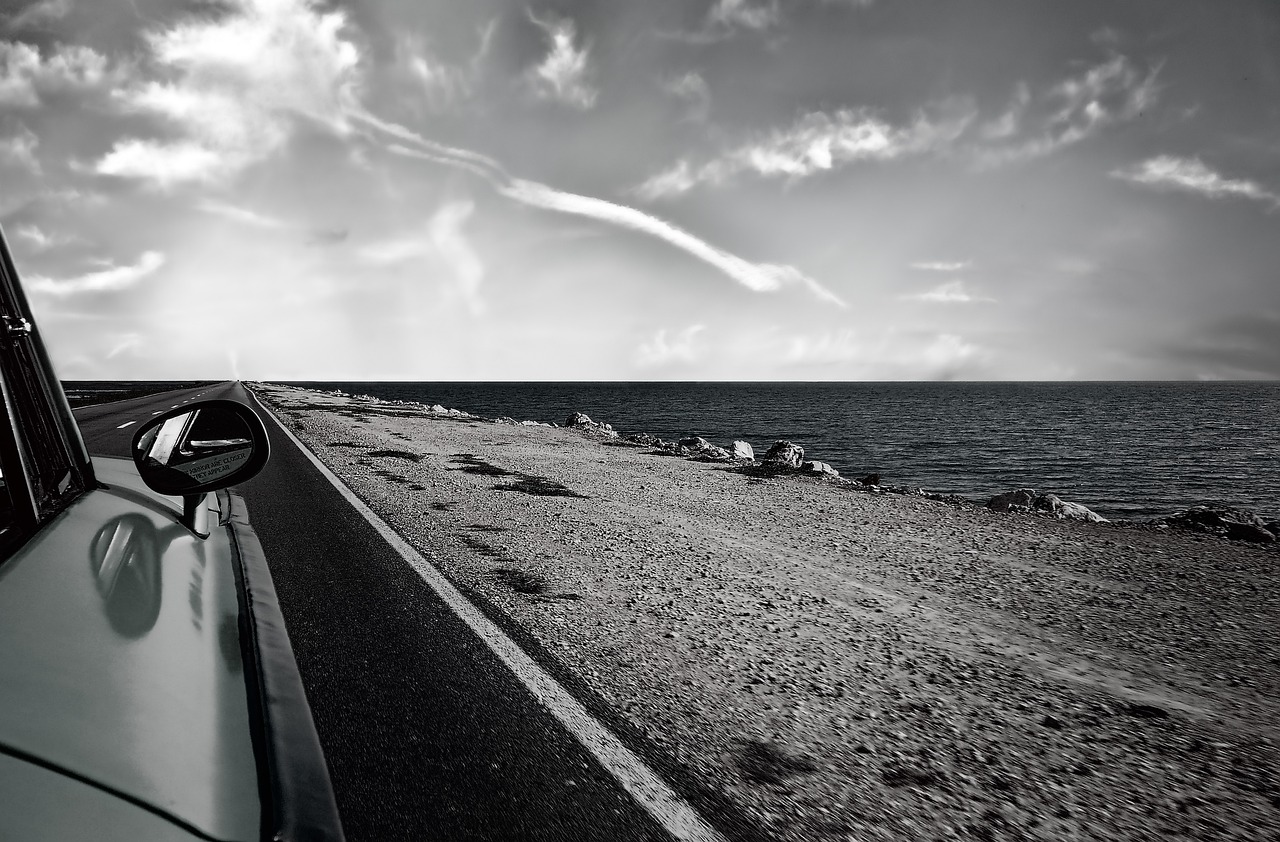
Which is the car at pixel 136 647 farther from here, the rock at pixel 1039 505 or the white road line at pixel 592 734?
the rock at pixel 1039 505

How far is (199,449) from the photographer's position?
2.20 m

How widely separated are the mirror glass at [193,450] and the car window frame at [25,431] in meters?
0.17

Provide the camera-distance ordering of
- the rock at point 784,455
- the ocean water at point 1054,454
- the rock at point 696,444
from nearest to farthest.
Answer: the rock at point 784,455, the rock at point 696,444, the ocean water at point 1054,454

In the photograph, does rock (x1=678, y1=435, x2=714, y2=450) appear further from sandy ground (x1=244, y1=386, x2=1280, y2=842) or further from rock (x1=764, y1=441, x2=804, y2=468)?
sandy ground (x1=244, y1=386, x2=1280, y2=842)

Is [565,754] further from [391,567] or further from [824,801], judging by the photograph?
[391,567]

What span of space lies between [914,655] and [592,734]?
228cm

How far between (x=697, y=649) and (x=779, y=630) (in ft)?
2.34

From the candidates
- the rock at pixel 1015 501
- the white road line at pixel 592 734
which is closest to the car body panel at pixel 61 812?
the white road line at pixel 592 734

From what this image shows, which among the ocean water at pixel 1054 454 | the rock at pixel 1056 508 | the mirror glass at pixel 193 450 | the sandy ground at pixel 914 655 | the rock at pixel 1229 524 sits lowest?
the ocean water at pixel 1054 454

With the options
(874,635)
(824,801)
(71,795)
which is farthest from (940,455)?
(71,795)

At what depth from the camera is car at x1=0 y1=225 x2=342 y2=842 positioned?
0.94m

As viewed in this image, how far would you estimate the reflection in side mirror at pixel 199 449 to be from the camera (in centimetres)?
207

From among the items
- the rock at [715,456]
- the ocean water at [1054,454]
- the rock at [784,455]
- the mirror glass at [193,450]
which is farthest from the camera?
the ocean water at [1054,454]

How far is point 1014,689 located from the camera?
379 centimetres
